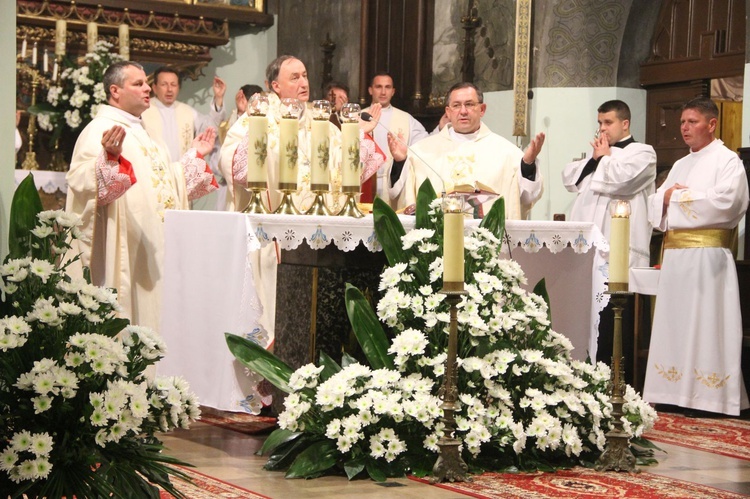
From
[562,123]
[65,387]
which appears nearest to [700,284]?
[562,123]

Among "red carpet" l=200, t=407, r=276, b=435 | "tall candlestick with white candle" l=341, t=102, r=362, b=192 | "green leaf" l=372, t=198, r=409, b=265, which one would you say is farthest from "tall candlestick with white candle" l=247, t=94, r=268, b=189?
"red carpet" l=200, t=407, r=276, b=435

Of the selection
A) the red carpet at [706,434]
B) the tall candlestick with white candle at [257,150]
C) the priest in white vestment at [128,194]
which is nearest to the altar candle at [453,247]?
the tall candlestick with white candle at [257,150]

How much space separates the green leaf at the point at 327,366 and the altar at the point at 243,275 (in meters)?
0.36

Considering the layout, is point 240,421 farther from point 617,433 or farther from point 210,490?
point 617,433

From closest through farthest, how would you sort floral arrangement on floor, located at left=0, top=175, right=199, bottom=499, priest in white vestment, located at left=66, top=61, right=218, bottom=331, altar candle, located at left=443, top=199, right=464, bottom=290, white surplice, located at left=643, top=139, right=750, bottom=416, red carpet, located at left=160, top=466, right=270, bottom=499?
floral arrangement on floor, located at left=0, top=175, right=199, bottom=499
red carpet, located at left=160, top=466, right=270, bottom=499
altar candle, located at left=443, top=199, right=464, bottom=290
priest in white vestment, located at left=66, top=61, right=218, bottom=331
white surplice, located at left=643, top=139, right=750, bottom=416

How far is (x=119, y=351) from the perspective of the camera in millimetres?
3385

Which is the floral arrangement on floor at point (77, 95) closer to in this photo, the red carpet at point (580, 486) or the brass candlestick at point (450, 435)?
the brass candlestick at point (450, 435)

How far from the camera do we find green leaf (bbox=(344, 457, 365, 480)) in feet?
15.5

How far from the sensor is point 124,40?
423 inches

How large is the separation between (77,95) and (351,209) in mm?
5206

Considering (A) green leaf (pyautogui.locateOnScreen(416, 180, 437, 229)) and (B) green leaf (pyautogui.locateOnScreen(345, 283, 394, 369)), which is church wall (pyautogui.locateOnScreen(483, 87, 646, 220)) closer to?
(A) green leaf (pyautogui.locateOnScreen(416, 180, 437, 229))

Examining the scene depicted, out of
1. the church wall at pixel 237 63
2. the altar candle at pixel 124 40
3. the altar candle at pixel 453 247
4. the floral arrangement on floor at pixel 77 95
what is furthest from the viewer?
the church wall at pixel 237 63

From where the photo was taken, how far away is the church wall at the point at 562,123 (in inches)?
412

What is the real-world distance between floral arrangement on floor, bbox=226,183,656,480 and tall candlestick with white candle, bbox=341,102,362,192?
0.39 m
